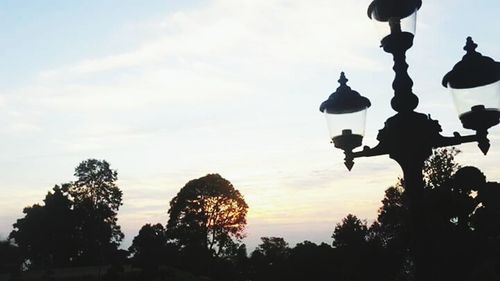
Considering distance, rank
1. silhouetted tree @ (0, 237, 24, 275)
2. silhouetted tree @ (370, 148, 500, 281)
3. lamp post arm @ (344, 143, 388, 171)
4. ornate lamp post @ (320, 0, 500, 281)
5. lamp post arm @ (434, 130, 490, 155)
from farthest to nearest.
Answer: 1. silhouetted tree @ (0, 237, 24, 275)
2. lamp post arm @ (344, 143, 388, 171)
3. lamp post arm @ (434, 130, 490, 155)
4. ornate lamp post @ (320, 0, 500, 281)
5. silhouetted tree @ (370, 148, 500, 281)

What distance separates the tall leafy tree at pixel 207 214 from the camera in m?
67.0

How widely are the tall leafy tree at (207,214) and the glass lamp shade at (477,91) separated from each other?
2448 inches

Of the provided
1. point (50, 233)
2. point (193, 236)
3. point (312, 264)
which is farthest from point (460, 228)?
point (50, 233)

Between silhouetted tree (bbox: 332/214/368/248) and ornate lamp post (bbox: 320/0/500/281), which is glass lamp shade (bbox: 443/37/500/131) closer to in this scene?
ornate lamp post (bbox: 320/0/500/281)

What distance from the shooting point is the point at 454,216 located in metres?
4.66

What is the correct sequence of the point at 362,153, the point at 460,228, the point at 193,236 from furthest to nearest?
the point at 193,236
the point at 362,153
the point at 460,228

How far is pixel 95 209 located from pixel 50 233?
732cm

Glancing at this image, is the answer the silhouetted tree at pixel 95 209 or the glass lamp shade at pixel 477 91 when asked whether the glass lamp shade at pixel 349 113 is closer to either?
the glass lamp shade at pixel 477 91

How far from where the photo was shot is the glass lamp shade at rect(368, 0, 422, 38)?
19.1ft

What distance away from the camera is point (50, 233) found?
69.2 m

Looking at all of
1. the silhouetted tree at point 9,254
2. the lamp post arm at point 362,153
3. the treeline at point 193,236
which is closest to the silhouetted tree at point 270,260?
the treeline at point 193,236

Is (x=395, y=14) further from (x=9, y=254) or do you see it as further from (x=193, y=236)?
(x=9, y=254)

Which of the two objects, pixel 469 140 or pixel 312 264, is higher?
pixel 469 140

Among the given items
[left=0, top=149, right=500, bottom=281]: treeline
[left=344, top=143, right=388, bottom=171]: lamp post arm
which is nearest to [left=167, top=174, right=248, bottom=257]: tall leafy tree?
[left=0, top=149, right=500, bottom=281]: treeline
